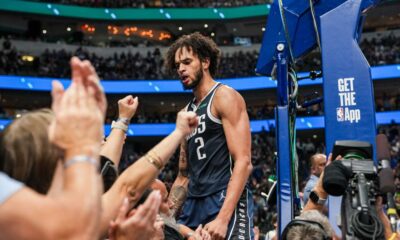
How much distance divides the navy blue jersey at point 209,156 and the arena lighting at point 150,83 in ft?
84.7

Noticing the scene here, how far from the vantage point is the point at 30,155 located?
1679mm

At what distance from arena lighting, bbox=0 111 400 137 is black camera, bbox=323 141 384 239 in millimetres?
24805

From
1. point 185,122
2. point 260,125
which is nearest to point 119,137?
point 185,122

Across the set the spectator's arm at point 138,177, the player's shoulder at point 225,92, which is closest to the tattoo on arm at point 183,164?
the player's shoulder at point 225,92

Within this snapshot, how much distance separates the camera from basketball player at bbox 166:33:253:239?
3.59 metres

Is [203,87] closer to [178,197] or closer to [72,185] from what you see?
[178,197]

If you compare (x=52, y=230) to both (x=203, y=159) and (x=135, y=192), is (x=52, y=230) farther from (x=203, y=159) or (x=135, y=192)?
(x=203, y=159)

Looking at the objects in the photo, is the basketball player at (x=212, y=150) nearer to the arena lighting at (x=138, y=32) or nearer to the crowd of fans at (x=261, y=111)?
the crowd of fans at (x=261, y=111)

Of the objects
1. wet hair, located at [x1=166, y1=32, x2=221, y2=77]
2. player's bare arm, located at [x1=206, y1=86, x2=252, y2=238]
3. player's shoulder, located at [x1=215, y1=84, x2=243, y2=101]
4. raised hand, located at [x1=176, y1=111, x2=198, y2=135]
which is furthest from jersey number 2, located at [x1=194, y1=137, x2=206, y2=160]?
raised hand, located at [x1=176, y1=111, x2=198, y2=135]

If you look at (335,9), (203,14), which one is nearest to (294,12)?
(335,9)

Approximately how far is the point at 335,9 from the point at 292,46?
694 mm

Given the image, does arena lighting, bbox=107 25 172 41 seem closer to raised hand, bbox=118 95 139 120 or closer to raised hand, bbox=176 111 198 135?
raised hand, bbox=118 95 139 120

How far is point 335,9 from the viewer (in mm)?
4352

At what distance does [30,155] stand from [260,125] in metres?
29.4
